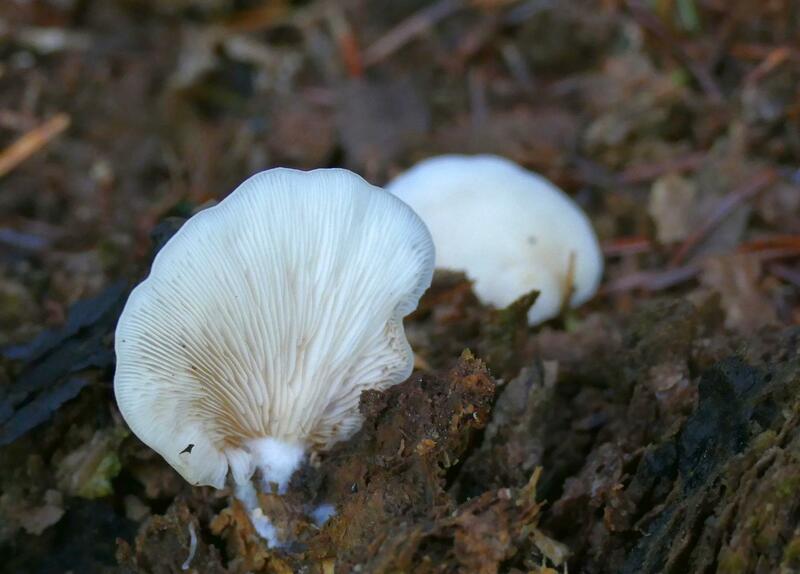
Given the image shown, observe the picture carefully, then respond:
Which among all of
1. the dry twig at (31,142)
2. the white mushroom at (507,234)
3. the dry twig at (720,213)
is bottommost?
the dry twig at (720,213)

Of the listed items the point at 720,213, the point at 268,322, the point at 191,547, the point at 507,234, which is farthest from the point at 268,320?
the point at 720,213

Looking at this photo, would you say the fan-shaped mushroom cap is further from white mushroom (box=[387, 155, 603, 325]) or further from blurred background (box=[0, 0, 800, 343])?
blurred background (box=[0, 0, 800, 343])

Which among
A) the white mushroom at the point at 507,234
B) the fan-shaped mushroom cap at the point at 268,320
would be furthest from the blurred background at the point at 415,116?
the fan-shaped mushroom cap at the point at 268,320

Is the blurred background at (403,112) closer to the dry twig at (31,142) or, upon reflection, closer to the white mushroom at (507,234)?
the dry twig at (31,142)

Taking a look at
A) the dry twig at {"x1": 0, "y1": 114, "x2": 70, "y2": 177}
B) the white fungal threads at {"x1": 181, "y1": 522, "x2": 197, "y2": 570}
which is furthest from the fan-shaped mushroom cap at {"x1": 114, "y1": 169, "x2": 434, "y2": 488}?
the dry twig at {"x1": 0, "y1": 114, "x2": 70, "y2": 177}

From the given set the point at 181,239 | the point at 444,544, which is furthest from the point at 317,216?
the point at 444,544

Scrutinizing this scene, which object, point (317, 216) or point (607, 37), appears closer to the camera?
point (317, 216)

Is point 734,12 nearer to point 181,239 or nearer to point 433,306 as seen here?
point 433,306
